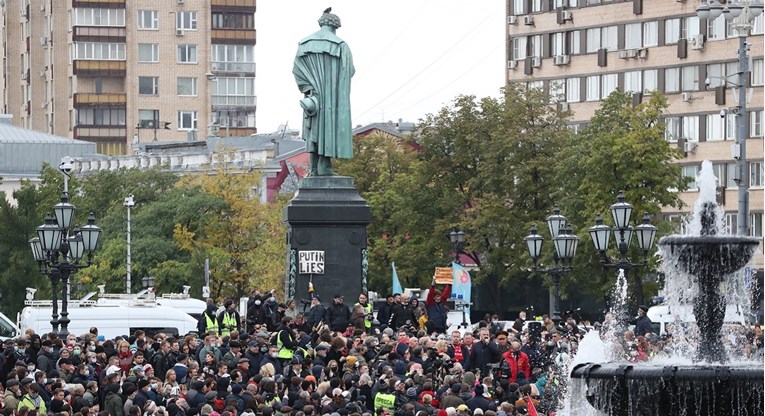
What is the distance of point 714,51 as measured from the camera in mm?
89125

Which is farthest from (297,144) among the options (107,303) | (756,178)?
(107,303)

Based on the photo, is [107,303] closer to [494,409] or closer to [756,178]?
[494,409]

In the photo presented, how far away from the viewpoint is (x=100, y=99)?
138250 millimetres

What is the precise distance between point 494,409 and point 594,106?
64572 millimetres

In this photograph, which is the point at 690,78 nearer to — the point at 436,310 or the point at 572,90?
the point at 572,90

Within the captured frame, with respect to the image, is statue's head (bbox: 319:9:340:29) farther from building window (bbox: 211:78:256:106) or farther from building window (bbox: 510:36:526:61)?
building window (bbox: 211:78:256:106)

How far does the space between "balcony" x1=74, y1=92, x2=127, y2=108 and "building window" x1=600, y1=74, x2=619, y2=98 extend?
50.5 m

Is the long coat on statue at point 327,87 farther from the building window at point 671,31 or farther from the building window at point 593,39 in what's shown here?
the building window at point 593,39

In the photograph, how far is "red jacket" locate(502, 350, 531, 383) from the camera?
34.5 m

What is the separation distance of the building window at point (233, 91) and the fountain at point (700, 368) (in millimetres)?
119555

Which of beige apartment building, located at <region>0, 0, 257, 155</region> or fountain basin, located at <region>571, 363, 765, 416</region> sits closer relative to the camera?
fountain basin, located at <region>571, 363, 765, 416</region>

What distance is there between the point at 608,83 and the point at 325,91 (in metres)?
48.1

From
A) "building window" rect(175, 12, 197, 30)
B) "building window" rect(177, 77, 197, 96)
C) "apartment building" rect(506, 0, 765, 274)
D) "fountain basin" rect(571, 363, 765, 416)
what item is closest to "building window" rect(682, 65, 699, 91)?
"apartment building" rect(506, 0, 765, 274)

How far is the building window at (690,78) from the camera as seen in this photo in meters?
89.9
